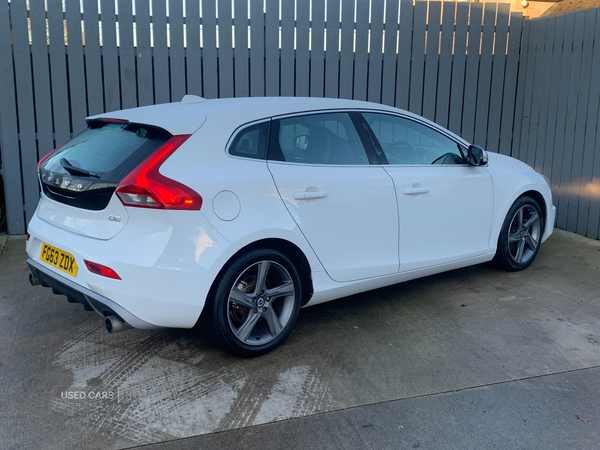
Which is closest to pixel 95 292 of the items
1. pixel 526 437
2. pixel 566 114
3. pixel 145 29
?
pixel 526 437

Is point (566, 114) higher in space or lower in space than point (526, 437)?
higher

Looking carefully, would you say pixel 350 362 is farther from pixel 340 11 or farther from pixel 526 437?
pixel 340 11

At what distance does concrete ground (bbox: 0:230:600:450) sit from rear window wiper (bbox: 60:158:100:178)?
1.16 meters

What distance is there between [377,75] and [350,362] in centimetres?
456

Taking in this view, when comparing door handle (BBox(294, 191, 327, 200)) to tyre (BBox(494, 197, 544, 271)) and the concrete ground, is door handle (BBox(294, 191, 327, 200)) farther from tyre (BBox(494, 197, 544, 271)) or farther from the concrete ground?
tyre (BBox(494, 197, 544, 271))

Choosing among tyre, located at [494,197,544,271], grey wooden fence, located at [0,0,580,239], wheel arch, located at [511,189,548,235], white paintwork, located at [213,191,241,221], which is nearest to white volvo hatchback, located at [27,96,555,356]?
white paintwork, located at [213,191,241,221]

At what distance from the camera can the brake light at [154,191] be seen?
2932 mm

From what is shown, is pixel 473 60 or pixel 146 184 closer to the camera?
pixel 146 184

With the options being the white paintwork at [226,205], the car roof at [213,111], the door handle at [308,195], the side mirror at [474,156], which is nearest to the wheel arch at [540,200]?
the side mirror at [474,156]

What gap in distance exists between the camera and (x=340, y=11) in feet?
22.3

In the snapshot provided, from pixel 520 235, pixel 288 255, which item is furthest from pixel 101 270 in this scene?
pixel 520 235

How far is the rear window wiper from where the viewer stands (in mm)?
3203

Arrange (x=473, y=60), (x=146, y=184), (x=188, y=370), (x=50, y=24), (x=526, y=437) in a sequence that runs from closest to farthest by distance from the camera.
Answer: (x=526, y=437) → (x=146, y=184) → (x=188, y=370) → (x=50, y=24) → (x=473, y=60)

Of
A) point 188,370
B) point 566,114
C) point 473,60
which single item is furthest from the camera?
point 473,60
